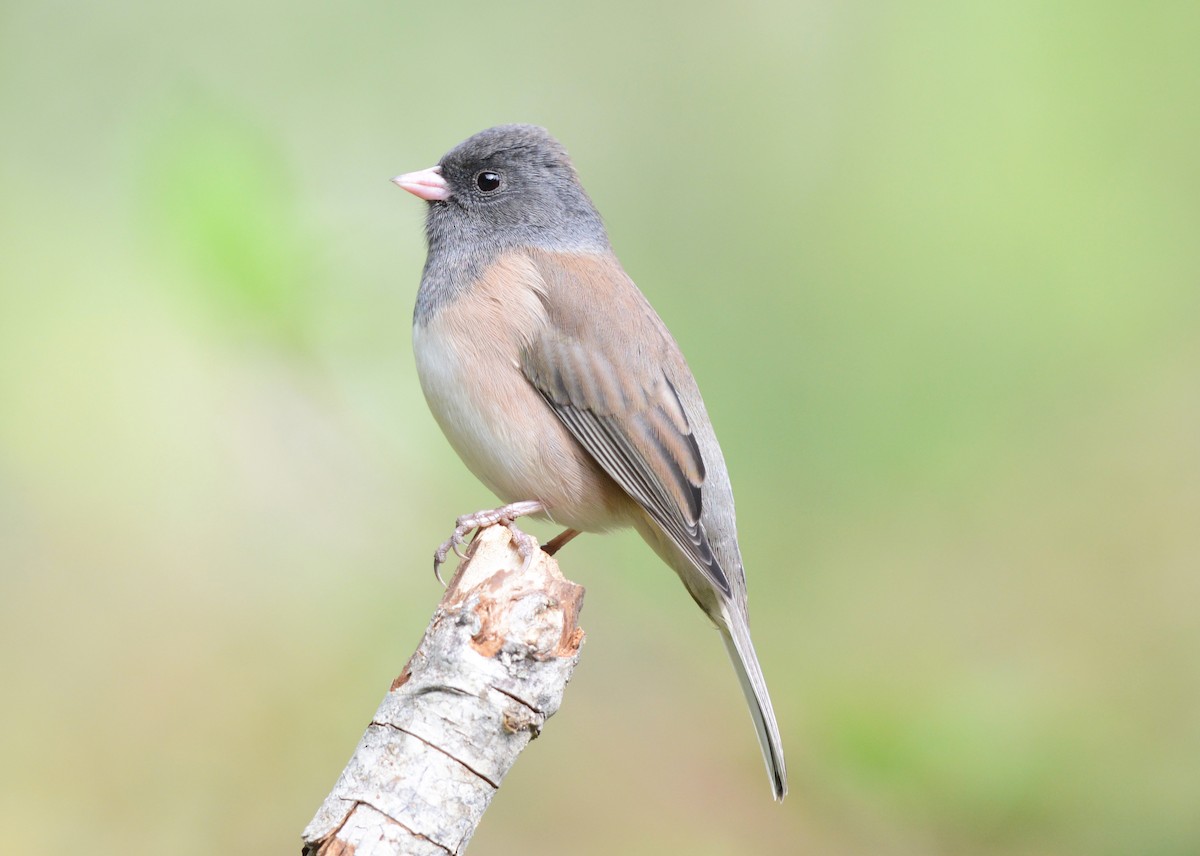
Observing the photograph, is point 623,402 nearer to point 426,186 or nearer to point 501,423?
point 501,423

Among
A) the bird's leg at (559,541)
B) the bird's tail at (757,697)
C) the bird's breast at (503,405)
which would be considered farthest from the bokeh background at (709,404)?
the bird's breast at (503,405)

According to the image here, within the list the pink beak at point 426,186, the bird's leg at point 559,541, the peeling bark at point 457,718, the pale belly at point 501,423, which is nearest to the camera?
the peeling bark at point 457,718

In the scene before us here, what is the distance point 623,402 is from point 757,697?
682 mm

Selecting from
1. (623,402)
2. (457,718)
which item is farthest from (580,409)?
(457,718)

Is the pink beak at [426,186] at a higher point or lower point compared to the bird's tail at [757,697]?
higher

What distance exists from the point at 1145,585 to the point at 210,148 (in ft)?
10.9

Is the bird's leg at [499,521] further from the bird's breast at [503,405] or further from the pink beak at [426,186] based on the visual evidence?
the pink beak at [426,186]

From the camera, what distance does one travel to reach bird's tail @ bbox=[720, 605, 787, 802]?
229 cm

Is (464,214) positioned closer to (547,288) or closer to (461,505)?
(547,288)

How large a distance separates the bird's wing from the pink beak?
1.40 ft

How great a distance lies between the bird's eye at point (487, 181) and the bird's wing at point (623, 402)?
14.8 inches

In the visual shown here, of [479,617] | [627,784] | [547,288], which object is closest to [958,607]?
[627,784]

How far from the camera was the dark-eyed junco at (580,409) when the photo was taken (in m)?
2.31

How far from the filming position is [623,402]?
2387mm
